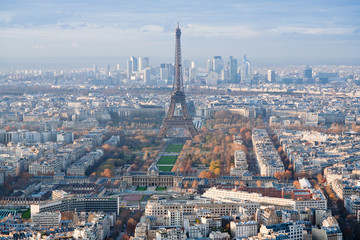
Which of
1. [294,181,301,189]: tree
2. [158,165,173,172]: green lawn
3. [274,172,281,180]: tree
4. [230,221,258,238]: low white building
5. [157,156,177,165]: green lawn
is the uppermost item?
[230,221,258,238]: low white building

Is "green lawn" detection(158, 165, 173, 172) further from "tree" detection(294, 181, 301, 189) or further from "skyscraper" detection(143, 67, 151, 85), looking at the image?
"skyscraper" detection(143, 67, 151, 85)

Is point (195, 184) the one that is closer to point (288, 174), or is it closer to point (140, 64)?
point (288, 174)

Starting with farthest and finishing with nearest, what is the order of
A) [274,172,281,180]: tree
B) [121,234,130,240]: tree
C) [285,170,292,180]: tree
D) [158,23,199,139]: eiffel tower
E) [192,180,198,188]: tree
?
1. [158,23,199,139]: eiffel tower
2. [285,170,292,180]: tree
3. [274,172,281,180]: tree
4. [192,180,198,188]: tree
5. [121,234,130,240]: tree

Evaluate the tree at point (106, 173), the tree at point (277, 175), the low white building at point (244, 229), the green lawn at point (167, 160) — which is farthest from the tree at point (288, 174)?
the low white building at point (244, 229)

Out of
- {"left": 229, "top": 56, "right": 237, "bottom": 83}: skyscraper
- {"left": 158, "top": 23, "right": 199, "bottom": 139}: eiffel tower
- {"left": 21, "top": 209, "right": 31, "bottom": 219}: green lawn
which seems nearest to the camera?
{"left": 21, "top": 209, "right": 31, "bottom": 219}: green lawn

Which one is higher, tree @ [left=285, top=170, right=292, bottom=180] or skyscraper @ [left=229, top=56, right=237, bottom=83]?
skyscraper @ [left=229, top=56, right=237, bottom=83]

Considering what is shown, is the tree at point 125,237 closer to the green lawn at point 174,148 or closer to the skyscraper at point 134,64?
the green lawn at point 174,148

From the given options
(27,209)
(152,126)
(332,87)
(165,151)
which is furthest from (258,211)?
(332,87)

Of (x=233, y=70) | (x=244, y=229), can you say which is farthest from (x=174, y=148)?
(x=233, y=70)

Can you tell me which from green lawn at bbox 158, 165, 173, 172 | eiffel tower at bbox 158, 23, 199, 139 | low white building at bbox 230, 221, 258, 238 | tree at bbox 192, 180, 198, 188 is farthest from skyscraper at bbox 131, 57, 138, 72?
low white building at bbox 230, 221, 258, 238

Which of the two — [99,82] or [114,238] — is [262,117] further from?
[99,82]

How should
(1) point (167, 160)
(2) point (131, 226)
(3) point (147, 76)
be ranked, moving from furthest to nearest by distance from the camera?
(3) point (147, 76)
(1) point (167, 160)
(2) point (131, 226)

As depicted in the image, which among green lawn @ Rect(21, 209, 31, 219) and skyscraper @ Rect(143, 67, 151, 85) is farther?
skyscraper @ Rect(143, 67, 151, 85)
